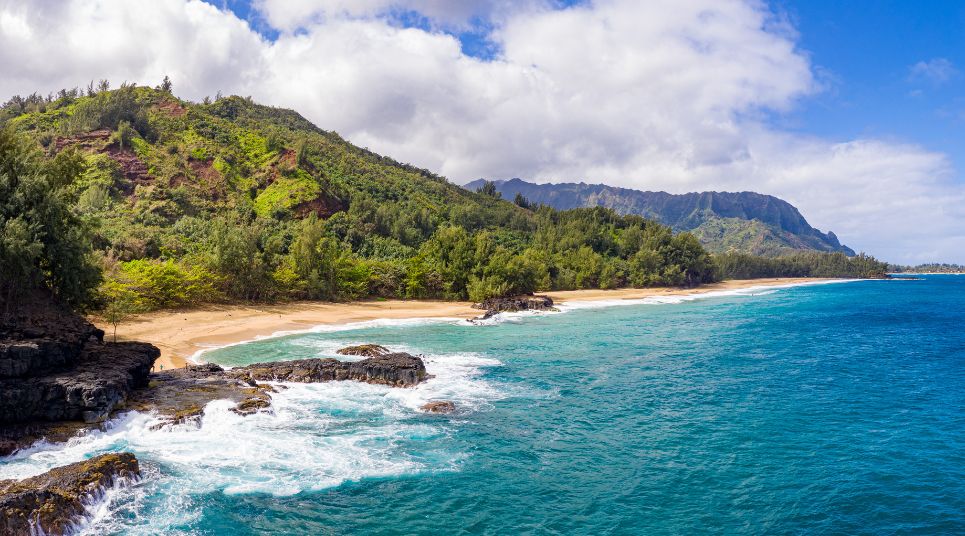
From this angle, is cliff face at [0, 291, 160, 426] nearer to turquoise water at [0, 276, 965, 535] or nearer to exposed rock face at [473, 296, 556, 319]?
turquoise water at [0, 276, 965, 535]

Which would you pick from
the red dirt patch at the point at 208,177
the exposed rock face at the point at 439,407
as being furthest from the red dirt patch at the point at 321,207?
the exposed rock face at the point at 439,407

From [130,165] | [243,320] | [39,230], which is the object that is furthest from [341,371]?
[130,165]

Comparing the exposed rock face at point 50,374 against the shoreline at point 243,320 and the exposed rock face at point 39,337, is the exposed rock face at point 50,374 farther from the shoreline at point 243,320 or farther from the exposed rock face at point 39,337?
the shoreline at point 243,320

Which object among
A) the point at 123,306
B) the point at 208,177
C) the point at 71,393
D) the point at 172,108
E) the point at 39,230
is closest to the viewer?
the point at 71,393

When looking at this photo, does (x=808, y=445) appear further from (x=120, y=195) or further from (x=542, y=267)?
(x=120, y=195)

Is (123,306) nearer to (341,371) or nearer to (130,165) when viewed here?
(341,371)

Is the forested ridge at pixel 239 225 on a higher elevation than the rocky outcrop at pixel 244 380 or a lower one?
Answer: higher
